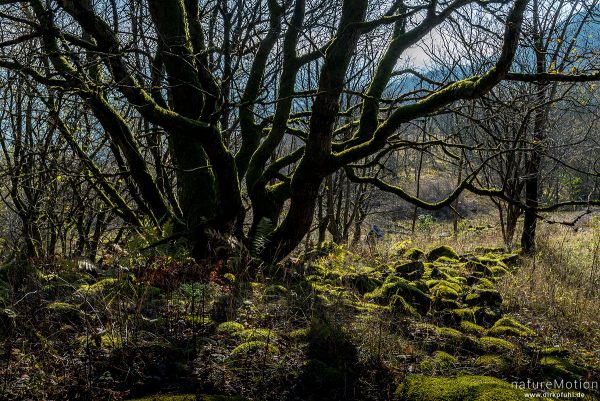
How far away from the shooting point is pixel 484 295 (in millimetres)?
5691

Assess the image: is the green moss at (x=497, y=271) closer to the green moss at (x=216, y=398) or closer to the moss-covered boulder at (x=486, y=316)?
the moss-covered boulder at (x=486, y=316)

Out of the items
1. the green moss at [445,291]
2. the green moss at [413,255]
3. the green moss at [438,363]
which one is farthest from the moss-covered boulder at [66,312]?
the green moss at [413,255]

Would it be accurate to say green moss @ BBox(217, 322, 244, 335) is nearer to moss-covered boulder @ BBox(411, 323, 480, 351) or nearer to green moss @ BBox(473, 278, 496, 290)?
moss-covered boulder @ BBox(411, 323, 480, 351)

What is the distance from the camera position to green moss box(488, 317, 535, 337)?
486 centimetres

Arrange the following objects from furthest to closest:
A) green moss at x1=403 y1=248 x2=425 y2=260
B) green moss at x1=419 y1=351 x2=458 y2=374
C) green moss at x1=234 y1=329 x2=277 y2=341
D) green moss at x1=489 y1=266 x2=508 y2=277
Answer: green moss at x1=403 y1=248 x2=425 y2=260, green moss at x1=489 y1=266 x2=508 y2=277, green moss at x1=234 y1=329 x2=277 y2=341, green moss at x1=419 y1=351 x2=458 y2=374

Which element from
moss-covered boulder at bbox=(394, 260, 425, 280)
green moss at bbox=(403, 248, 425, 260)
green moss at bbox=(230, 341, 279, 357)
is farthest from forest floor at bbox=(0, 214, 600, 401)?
green moss at bbox=(403, 248, 425, 260)

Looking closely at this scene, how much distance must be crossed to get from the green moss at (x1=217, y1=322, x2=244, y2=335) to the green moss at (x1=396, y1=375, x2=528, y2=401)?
5.00 ft

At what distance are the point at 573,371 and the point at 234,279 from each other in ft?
11.3

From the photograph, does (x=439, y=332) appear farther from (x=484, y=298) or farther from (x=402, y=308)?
(x=484, y=298)

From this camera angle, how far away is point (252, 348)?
3863 millimetres

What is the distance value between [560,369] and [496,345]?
0.62 m

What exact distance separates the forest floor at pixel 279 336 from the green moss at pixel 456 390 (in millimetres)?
10

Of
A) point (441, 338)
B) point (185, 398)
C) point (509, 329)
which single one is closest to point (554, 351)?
point (509, 329)

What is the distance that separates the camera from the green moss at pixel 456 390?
3182 millimetres
